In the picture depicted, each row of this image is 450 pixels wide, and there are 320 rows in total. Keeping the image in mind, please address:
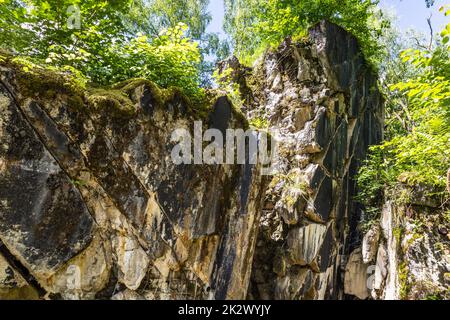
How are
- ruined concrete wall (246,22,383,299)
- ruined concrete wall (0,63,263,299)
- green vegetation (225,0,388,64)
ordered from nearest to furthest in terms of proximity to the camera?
ruined concrete wall (0,63,263,299)
ruined concrete wall (246,22,383,299)
green vegetation (225,0,388,64)

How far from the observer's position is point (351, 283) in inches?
359

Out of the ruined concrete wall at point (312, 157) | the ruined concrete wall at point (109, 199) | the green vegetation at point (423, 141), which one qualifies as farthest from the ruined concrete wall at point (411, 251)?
the ruined concrete wall at point (109, 199)

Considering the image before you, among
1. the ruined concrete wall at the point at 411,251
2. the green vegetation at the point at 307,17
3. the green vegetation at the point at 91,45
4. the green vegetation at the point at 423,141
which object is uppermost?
the green vegetation at the point at 307,17

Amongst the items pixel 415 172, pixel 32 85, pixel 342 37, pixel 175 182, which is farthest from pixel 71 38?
pixel 342 37

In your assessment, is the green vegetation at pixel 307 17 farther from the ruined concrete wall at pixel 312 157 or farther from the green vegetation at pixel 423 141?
the green vegetation at pixel 423 141

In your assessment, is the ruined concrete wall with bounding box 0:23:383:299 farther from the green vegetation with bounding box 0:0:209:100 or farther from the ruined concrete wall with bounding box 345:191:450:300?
the ruined concrete wall with bounding box 345:191:450:300

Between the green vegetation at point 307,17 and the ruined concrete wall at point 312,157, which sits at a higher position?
the green vegetation at point 307,17

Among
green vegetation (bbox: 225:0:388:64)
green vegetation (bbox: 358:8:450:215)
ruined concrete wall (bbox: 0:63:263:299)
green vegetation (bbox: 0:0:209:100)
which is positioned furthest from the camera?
green vegetation (bbox: 225:0:388:64)

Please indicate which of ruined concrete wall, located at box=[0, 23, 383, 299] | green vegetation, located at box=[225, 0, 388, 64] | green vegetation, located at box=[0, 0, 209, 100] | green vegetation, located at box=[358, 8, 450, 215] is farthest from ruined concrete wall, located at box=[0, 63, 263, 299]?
green vegetation, located at box=[225, 0, 388, 64]

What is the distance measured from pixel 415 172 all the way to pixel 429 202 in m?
0.79

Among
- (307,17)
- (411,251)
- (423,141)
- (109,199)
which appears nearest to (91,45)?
(109,199)

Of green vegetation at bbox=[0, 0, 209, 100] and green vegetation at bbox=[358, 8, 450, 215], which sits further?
green vegetation at bbox=[358, 8, 450, 215]
